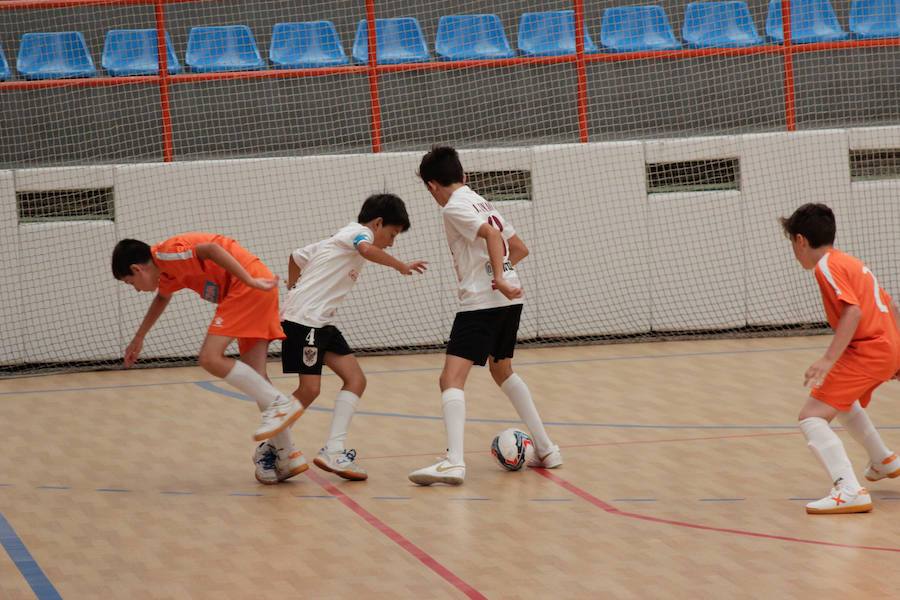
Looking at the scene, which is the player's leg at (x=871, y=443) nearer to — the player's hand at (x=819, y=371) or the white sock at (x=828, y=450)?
the white sock at (x=828, y=450)

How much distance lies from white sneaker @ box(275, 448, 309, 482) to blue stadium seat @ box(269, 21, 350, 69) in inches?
234

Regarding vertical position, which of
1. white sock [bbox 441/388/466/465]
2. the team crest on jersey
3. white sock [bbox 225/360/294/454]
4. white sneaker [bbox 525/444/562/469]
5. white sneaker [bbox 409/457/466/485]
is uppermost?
the team crest on jersey

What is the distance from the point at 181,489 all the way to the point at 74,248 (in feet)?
13.1

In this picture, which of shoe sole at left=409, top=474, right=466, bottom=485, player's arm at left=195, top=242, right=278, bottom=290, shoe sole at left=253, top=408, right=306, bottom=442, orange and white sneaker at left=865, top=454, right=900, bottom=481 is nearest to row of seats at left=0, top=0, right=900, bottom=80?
player's arm at left=195, top=242, right=278, bottom=290

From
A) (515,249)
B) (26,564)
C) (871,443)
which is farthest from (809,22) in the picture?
(26,564)

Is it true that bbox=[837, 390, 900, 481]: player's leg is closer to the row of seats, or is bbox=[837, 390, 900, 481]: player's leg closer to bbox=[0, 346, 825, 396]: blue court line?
bbox=[0, 346, 825, 396]: blue court line

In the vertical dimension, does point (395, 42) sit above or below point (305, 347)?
above

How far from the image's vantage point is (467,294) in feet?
18.4

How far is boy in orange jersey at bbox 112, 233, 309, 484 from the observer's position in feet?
17.7

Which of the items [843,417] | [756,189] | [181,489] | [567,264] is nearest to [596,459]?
[843,417]

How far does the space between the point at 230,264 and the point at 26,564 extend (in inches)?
59.1

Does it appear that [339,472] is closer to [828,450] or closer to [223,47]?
[828,450]

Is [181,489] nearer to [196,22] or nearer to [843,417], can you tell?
[843,417]

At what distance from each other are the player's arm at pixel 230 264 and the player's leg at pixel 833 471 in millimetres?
2310
